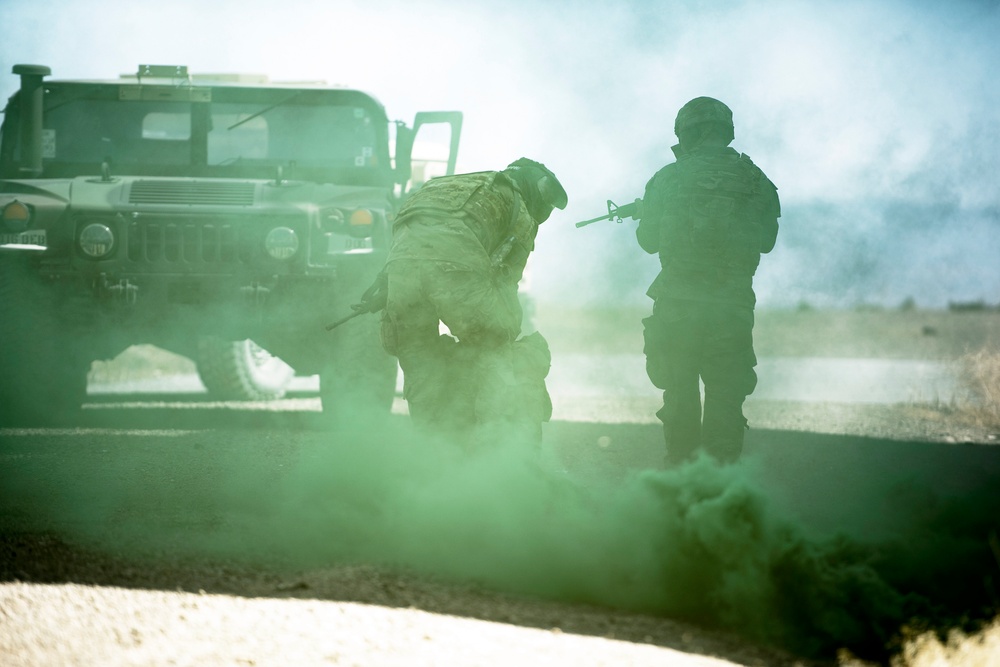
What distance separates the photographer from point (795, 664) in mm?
3314

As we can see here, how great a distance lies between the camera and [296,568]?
4102 millimetres

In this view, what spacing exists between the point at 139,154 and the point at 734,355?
5007mm

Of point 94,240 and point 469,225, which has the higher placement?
point 94,240

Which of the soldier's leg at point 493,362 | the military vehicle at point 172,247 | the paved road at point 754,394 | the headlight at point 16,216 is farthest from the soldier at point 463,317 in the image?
the paved road at point 754,394

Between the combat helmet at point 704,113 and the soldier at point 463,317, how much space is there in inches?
48.2

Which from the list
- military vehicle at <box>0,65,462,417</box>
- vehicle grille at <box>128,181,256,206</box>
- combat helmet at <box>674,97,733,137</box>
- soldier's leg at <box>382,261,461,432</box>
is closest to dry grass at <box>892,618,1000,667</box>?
soldier's leg at <box>382,261,461,432</box>

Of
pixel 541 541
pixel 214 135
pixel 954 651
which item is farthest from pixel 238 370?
pixel 954 651

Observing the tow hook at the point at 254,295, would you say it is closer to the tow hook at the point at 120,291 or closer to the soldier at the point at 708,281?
the tow hook at the point at 120,291

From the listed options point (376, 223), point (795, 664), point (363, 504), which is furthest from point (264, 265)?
point (795, 664)

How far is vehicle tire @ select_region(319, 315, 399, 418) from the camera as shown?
789cm

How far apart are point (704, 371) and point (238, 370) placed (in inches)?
232

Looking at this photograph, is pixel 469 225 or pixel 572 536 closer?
pixel 572 536

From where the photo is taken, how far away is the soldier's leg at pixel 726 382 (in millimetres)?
5707

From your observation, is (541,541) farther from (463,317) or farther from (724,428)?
(724,428)
